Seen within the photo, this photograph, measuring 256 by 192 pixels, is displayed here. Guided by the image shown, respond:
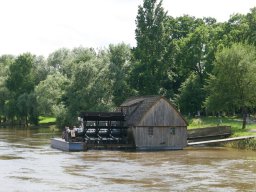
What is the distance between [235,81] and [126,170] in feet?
90.7

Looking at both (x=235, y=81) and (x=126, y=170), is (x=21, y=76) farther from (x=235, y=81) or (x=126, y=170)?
(x=126, y=170)

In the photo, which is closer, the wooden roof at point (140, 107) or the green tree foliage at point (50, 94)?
the wooden roof at point (140, 107)

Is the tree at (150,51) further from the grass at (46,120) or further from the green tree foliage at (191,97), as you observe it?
the grass at (46,120)

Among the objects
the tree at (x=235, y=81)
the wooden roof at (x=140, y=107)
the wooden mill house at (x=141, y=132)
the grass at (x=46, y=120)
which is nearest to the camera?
the wooden mill house at (x=141, y=132)

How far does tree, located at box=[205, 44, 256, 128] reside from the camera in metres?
57.0

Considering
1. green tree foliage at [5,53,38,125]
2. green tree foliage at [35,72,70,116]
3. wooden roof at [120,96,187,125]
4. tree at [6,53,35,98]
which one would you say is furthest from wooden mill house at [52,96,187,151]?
tree at [6,53,35,98]

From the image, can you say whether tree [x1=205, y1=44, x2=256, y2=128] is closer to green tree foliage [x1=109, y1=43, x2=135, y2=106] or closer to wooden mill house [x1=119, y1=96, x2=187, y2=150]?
wooden mill house [x1=119, y1=96, x2=187, y2=150]

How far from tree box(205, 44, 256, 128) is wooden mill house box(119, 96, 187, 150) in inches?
399

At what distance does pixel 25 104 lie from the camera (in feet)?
320

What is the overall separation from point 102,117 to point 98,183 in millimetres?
24294

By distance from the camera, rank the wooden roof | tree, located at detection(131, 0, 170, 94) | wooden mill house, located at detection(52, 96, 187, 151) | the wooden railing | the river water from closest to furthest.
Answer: the river water < wooden mill house, located at detection(52, 96, 187, 151) < the wooden roof < the wooden railing < tree, located at detection(131, 0, 170, 94)

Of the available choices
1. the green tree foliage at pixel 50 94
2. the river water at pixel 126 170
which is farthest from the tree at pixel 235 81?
the green tree foliage at pixel 50 94

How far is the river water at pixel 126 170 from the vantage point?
2717 cm

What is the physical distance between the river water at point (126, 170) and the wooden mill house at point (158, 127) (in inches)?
84.7
